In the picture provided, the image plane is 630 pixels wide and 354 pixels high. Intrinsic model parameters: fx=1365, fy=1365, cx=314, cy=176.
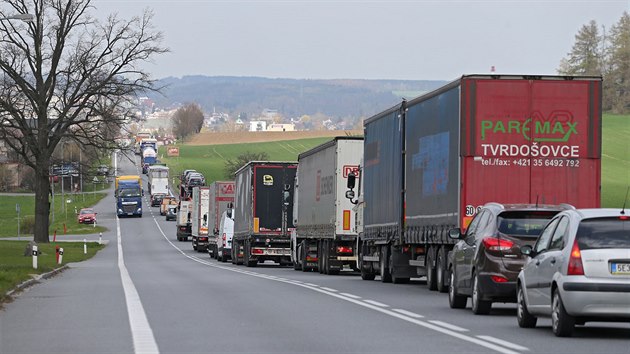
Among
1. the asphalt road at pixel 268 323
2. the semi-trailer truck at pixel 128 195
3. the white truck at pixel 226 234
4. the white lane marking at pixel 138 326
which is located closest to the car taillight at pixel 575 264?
the asphalt road at pixel 268 323

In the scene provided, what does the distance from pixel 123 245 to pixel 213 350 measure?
2793 inches

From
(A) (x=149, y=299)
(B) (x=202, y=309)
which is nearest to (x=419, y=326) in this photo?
(B) (x=202, y=309)

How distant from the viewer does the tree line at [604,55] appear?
186 meters

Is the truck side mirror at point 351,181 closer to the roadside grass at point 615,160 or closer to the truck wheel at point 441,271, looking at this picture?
the truck wheel at point 441,271

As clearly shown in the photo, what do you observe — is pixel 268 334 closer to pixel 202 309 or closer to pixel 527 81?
pixel 202 309

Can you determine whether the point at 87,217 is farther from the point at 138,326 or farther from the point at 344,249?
the point at 138,326

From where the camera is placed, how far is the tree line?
186 metres

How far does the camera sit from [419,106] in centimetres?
2734

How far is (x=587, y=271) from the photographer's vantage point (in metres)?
14.8

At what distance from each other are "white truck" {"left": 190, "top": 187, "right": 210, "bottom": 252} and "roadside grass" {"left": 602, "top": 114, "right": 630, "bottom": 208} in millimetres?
29555

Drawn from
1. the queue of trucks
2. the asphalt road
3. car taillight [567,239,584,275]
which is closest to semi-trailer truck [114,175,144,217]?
the queue of trucks

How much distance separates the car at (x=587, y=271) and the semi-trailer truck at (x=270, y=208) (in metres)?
31.6

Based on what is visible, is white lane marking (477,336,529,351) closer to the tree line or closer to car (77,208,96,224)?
car (77,208,96,224)

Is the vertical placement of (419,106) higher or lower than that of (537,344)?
higher
